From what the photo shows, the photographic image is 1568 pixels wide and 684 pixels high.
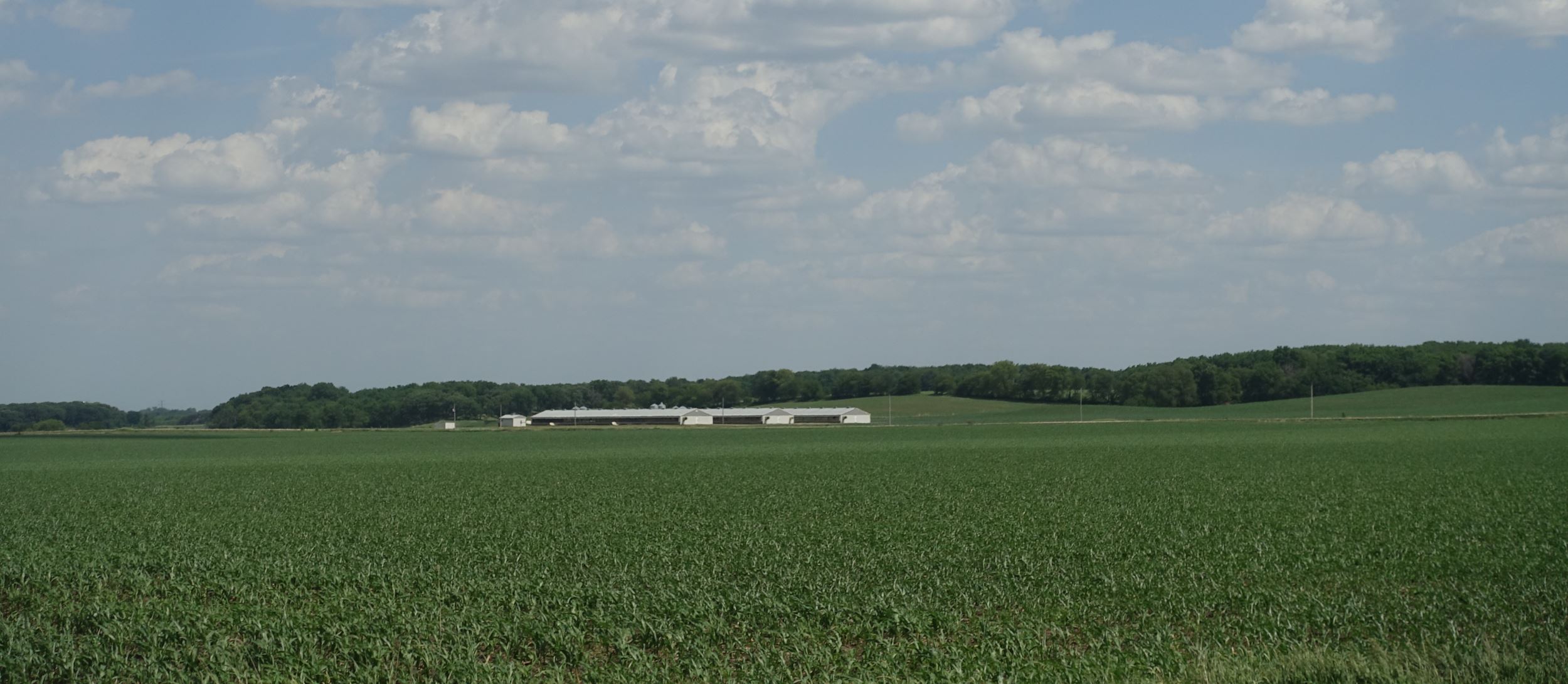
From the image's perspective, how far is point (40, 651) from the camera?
13812 millimetres

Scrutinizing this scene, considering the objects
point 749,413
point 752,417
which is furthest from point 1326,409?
point 749,413

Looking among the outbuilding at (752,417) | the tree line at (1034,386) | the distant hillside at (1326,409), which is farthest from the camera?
the outbuilding at (752,417)

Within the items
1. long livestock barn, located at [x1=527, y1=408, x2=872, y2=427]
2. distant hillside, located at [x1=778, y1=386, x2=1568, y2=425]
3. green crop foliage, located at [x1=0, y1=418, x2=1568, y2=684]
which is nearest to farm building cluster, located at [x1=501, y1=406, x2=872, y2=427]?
long livestock barn, located at [x1=527, y1=408, x2=872, y2=427]

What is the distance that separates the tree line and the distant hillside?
15.6 ft

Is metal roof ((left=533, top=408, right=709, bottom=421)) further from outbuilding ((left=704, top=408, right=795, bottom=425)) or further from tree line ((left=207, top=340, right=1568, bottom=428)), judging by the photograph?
tree line ((left=207, top=340, right=1568, bottom=428))

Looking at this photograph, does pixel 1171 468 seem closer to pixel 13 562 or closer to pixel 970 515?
pixel 970 515

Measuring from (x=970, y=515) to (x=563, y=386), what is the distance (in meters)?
176

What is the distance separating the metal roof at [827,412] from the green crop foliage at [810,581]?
117416mm

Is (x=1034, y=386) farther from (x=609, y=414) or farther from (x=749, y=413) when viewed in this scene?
(x=609, y=414)

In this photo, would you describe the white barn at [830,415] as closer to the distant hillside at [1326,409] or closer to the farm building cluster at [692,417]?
the farm building cluster at [692,417]

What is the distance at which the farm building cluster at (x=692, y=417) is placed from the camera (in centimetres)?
16050

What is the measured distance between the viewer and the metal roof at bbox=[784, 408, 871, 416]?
158375mm

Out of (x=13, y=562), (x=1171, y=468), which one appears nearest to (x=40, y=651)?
(x=13, y=562)

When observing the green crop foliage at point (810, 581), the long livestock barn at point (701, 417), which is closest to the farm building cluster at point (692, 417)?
the long livestock barn at point (701, 417)
